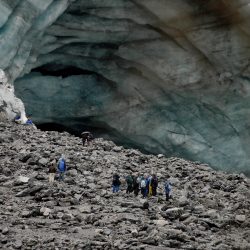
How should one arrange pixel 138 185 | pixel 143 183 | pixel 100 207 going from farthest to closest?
pixel 138 185, pixel 143 183, pixel 100 207

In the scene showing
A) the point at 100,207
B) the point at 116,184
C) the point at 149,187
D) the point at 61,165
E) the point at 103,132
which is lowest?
the point at 100,207

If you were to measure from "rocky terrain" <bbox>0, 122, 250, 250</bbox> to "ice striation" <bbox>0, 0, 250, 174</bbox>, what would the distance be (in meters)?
9.82

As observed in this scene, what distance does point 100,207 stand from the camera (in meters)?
12.3

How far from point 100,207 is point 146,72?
18.9 metres

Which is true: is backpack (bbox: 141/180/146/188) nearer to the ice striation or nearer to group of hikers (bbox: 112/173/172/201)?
group of hikers (bbox: 112/173/172/201)

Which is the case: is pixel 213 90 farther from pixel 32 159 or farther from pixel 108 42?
pixel 32 159

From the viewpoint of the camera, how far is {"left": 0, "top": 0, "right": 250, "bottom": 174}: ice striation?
27562mm

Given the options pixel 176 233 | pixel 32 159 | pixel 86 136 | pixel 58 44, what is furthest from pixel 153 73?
pixel 176 233

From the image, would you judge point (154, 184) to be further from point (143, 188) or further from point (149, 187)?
point (143, 188)

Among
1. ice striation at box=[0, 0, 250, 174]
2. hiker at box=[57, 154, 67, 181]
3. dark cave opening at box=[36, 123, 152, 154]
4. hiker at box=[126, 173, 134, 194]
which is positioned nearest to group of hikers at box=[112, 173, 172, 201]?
hiker at box=[126, 173, 134, 194]

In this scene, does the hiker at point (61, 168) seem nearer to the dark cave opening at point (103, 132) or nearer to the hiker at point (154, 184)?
the hiker at point (154, 184)

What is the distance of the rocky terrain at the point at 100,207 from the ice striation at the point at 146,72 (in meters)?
9.82

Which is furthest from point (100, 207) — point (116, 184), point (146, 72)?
point (146, 72)

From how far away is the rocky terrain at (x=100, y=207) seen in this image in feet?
32.0
